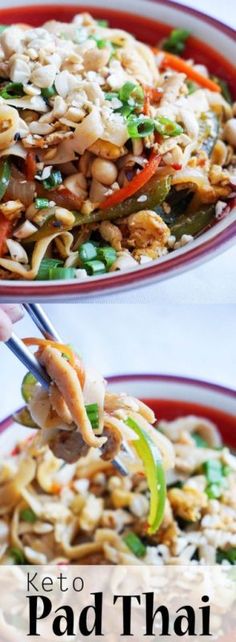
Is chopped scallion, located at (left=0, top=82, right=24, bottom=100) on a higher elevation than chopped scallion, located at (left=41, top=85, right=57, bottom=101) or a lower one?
lower

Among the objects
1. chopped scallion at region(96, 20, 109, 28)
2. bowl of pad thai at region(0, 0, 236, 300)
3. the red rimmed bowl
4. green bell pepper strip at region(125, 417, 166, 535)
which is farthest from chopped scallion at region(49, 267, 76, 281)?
chopped scallion at region(96, 20, 109, 28)

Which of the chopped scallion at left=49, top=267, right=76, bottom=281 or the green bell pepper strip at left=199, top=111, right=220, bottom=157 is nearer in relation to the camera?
the chopped scallion at left=49, top=267, right=76, bottom=281

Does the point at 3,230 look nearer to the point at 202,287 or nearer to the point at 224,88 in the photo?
the point at 202,287

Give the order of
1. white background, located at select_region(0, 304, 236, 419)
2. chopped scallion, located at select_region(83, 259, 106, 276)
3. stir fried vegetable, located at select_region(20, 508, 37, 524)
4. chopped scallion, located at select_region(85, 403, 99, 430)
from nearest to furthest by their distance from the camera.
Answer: chopped scallion, located at select_region(83, 259, 106, 276), chopped scallion, located at select_region(85, 403, 99, 430), stir fried vegetable, located at select_region(20, 508, 37, 524), white background, located at select_region(0, 304, 236, 419)

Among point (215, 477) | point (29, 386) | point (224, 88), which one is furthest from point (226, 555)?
point (224, 88)

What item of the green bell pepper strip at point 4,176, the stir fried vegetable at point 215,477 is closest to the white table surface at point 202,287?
the green bell pepper strip at point 4,176

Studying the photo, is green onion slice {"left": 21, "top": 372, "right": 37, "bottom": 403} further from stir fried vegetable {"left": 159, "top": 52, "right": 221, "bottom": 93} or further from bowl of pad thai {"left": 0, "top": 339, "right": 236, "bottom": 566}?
stir fried vegetable {"left": 159, "top": 52, "right": 221, "bottom": 93}
